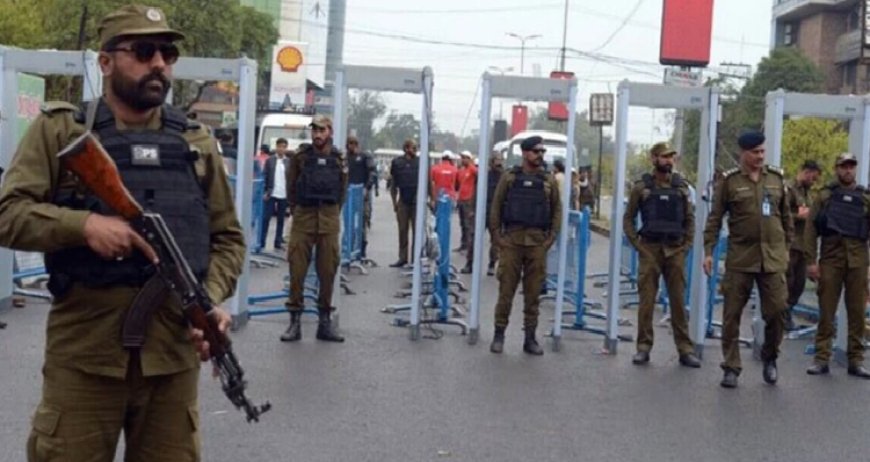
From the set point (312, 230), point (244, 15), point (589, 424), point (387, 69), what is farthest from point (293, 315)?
point (244, 15)

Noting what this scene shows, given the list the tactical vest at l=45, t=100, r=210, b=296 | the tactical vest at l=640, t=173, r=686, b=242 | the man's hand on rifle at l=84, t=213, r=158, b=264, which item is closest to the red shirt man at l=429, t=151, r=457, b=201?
the tactical vest at l=640, t=173, r=686, b=242

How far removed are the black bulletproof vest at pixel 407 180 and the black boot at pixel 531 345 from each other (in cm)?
818

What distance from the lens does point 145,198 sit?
4.09 meters

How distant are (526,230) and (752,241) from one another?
2.22m

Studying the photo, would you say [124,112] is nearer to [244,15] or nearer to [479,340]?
[479,340]

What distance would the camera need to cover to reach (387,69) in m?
12.5

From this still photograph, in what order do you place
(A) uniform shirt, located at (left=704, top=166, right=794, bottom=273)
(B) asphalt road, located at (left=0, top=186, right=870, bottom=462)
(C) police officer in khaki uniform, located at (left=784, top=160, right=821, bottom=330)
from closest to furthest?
(B) asphalt road, located at (left=0, top=186, right=870, bottom=462) → (A) uniform shirt, located at (left=704, top=166, right=794, bottom=273) → (C) police officer in khaki uniform, located at (left=784, top=160, right=821, bottom=330)

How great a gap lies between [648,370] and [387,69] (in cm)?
381

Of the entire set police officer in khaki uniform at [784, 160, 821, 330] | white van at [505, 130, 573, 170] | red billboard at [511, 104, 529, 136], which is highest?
red billboard at [511, 104, 529, 136]

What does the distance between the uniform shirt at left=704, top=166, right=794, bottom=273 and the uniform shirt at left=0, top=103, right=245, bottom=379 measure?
7114 millimetres

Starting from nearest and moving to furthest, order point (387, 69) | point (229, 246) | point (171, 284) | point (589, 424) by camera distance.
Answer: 1. point (171, 284)
2. point (229, 246)
3. point (589, 424)
4. point (387, 69)

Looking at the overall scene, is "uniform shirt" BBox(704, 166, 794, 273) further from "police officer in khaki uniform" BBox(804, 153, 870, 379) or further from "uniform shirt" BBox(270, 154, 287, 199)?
"uniform shirt" BBox(270, 154, 287, 199)

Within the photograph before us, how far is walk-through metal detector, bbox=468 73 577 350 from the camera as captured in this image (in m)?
12.2

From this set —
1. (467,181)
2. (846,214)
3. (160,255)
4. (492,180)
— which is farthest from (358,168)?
(160,255)
